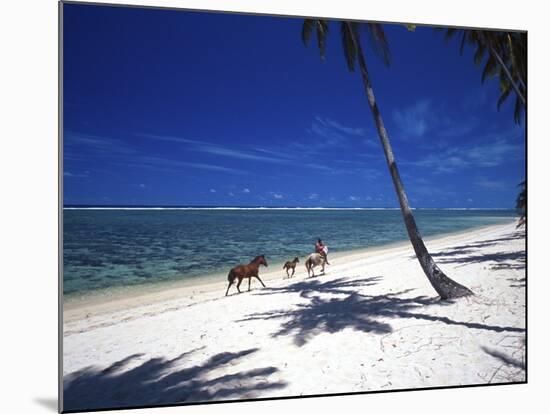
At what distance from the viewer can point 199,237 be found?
3217 mm

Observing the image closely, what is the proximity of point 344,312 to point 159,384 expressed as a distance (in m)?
1.54

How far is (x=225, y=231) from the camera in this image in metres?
3.24

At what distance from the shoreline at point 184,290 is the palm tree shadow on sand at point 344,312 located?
0.18 metres

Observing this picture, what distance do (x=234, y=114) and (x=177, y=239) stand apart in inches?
43.6

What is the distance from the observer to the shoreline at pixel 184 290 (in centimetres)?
284

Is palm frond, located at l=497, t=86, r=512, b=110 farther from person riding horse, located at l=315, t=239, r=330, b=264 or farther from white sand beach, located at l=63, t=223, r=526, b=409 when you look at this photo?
person riding horse, located at l=315, t=239, r=330, b=264

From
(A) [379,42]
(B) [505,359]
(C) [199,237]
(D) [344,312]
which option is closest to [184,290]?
(C) [199,237]

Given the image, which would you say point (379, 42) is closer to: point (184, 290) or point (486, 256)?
point (486, 256)

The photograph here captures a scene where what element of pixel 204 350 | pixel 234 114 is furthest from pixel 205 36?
pixel 204 350

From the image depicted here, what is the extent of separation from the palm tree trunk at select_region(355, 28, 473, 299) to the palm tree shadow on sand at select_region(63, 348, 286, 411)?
1608mm

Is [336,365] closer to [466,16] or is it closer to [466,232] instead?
[466,232]

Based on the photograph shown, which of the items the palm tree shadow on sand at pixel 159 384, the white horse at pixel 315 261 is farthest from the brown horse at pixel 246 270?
the palm tree shadow on sand at pixel 159 384

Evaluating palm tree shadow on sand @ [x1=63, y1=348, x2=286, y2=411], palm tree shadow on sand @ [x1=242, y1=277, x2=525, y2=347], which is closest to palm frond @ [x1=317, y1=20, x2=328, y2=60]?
palm tree shadow on sand @ [x1=242, y1=277, x2=525, y2=347]

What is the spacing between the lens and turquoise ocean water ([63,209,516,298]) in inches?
111
